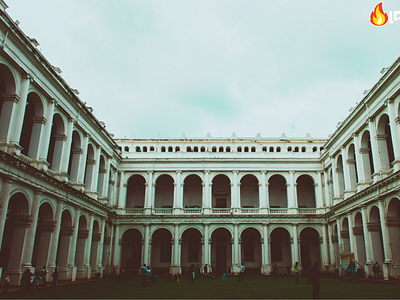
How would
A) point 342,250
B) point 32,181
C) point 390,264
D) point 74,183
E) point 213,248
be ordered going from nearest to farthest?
point 32,181 < point 390,264 < point 74,183 < point 342,250 < point 213,248

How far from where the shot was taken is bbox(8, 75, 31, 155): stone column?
1852 centimetres

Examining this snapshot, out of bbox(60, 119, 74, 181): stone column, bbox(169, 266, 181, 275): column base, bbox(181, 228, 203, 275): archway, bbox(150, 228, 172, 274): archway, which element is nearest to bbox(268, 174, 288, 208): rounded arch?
bbox(181, 228, 203, 275): archway

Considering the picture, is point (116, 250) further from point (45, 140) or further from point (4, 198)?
point (4, 198)

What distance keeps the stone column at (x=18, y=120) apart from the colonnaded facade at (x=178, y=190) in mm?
55

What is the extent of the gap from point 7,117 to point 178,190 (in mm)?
22453

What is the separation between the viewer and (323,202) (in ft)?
126

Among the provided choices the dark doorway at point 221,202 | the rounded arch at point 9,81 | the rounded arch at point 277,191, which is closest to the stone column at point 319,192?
the rounded arch at point 277,191

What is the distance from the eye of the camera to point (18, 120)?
1902cm

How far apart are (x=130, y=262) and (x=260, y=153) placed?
18826mm

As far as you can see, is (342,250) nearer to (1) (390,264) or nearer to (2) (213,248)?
(1) (390,264)

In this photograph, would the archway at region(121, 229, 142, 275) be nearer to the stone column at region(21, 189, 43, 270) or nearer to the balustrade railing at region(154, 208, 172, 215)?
the balustrade railing at region(154, 208, 172, 215)

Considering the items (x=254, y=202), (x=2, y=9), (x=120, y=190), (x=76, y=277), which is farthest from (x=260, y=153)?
(x=2, y=9)

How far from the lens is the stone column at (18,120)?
1852 cm

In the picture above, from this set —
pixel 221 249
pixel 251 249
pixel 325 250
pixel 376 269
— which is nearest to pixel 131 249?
pixel 221 249
